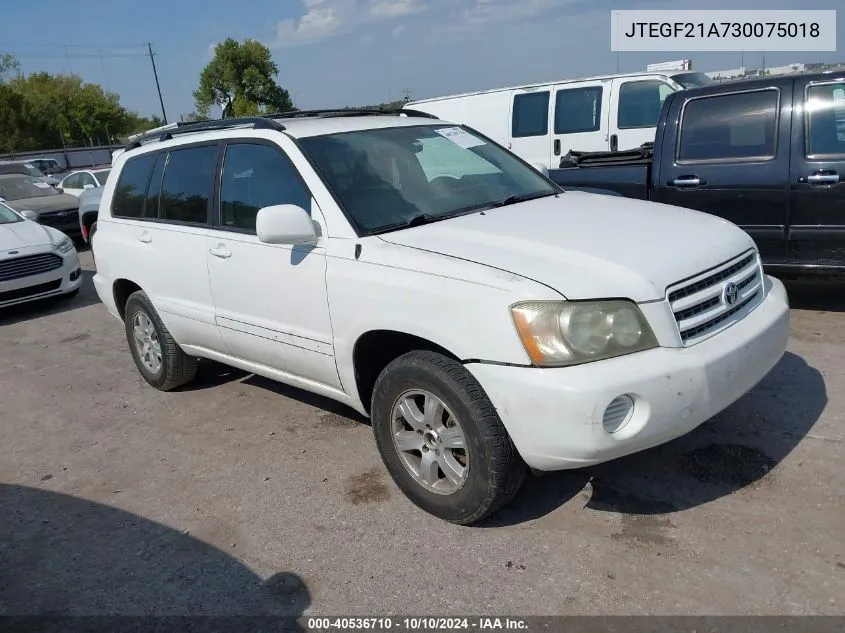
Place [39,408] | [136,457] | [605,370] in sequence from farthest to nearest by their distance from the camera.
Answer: [39,408] → [136,457] → [605,370]

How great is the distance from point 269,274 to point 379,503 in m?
1.33

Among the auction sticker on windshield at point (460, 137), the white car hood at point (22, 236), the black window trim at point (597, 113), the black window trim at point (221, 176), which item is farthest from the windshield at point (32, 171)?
the auction sticker on windshield at point (460, 137)

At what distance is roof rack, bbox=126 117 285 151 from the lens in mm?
4105

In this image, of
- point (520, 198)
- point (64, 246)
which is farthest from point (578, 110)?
point (64, 246)

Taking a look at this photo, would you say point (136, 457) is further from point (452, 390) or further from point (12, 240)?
point (12, 240)

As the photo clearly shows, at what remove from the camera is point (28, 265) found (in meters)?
8.55

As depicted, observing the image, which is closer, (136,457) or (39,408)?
(136,457)

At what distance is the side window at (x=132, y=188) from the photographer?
5105 millimetres

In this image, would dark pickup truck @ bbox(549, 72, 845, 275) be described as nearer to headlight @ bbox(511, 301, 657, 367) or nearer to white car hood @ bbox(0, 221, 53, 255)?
headlight @ bbox(511, 301, 657, 367)

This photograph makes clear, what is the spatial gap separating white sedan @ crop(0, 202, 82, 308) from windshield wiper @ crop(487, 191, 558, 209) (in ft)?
22.6

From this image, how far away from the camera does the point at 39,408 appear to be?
5.36 meters

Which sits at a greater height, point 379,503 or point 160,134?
point 160,134

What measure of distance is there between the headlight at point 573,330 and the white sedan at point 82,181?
15.0m

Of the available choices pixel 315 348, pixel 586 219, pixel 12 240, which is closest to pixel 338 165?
pixel 315 348
